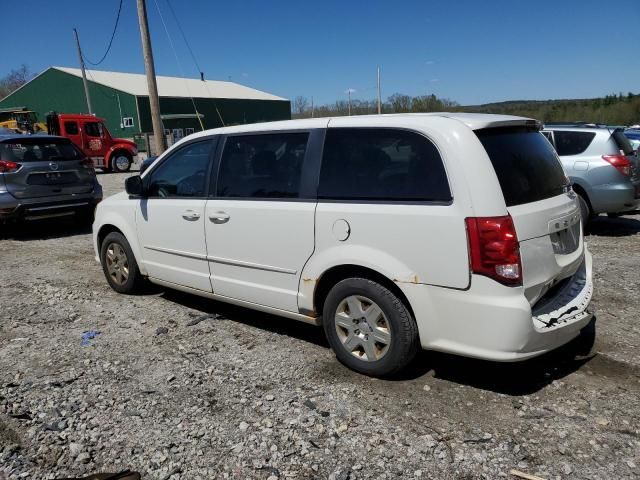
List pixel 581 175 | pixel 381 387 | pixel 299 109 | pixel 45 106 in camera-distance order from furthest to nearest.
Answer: pixel 299 109, pixel 45 106, pixel 581 175, pixel 381 387

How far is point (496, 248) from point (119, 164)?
21.1 meters

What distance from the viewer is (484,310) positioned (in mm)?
2896

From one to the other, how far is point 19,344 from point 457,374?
11.7ft

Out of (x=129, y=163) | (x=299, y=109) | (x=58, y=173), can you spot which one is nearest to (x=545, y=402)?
(x=58, y=173)

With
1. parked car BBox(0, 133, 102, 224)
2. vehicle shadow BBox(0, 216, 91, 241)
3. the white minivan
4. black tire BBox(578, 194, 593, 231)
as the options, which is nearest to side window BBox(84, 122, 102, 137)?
vehicle shadow BBox(0, 216, 91, 241)

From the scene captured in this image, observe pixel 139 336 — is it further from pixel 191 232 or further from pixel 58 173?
pixel 58 173

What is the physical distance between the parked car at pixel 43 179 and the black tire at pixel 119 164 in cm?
1288

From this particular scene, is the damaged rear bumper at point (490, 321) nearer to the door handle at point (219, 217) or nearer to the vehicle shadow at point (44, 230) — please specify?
the door handle at point (219, 217)

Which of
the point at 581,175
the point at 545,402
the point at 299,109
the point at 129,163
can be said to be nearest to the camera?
the point at 545,402

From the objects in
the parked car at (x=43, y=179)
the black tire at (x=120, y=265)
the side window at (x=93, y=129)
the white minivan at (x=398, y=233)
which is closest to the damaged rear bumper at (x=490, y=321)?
the white minivan at (x=398, y=233)

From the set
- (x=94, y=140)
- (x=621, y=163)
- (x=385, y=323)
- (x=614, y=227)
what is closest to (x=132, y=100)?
(x=94, y=140)

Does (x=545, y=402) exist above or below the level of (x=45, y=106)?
below

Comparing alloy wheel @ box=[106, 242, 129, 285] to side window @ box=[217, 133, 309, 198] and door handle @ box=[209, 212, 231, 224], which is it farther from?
side window @ box=[217, 133, 309, 198]

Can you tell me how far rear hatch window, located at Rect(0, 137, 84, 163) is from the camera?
827cm
